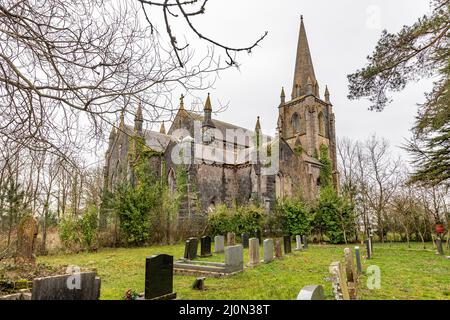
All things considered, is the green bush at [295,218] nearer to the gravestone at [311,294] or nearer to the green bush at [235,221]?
the green bush at [235,221]

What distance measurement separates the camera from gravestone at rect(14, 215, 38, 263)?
1000cm

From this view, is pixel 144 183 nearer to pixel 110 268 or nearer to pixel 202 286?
pixel 110 268

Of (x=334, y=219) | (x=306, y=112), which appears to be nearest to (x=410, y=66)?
(x=334, y=219)

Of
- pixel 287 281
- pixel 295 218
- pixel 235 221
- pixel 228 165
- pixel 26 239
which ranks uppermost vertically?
pixel 228 165

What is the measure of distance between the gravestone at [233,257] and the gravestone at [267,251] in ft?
6.35

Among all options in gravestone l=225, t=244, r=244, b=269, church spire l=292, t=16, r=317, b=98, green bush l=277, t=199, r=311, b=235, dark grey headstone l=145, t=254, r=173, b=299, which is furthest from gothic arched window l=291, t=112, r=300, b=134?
dark grey headstone l=145, t=254, r=173, b=299

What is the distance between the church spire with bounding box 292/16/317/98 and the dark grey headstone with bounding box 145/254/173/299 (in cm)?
3531

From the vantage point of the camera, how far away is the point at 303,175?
94.2 feet

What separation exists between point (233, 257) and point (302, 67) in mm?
35037

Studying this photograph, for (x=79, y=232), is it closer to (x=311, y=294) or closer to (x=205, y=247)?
(x=205, y=247)

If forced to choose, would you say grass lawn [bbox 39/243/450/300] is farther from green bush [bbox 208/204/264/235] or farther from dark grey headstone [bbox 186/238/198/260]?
green bush [bbox 208/204/264/235]

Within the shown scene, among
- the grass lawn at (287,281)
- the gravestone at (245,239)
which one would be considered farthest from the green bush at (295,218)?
the grass lawn at (287,281)

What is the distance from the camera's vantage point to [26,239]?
33.3ft
